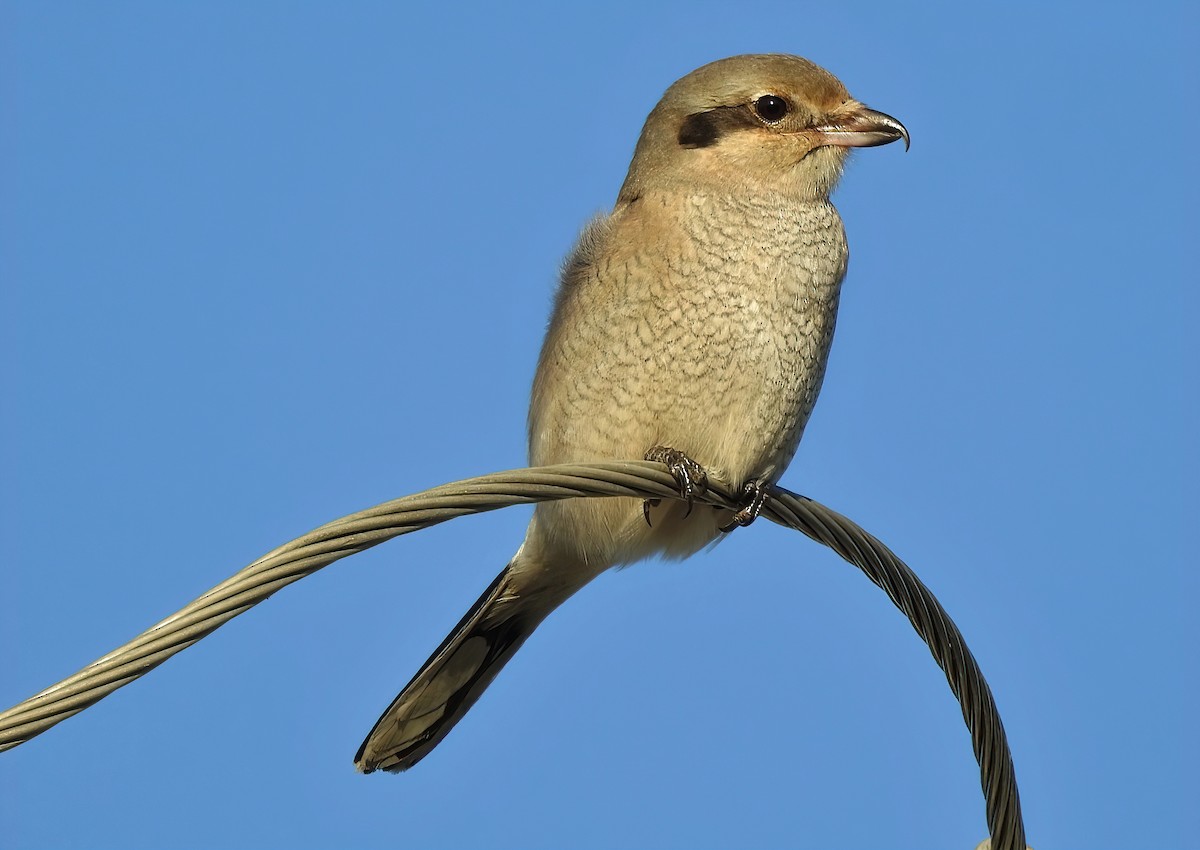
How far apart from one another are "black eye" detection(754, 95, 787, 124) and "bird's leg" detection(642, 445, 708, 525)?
1015mm

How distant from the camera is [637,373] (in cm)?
366

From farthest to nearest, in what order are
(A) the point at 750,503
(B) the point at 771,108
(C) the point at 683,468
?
(B) the point at 771,108 → (A) the point at 750,503 → (C) the point at 683,468

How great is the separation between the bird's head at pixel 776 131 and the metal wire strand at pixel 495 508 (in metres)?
0.99

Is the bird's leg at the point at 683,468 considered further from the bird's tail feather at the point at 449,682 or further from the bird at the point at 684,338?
the bird's tail feather at the point at 449,682

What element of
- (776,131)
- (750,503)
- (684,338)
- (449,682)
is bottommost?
(449,682)

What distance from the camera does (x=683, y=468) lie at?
3613mm

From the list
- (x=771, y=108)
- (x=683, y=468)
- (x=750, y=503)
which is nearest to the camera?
(x=683, y=468)

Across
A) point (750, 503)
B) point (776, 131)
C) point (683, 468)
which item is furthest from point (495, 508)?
point (776, 131)

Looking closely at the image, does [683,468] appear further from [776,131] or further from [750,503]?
[776,131]

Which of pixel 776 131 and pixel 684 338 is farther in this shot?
pixel 776 131

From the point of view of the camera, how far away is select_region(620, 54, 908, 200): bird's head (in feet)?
13.0

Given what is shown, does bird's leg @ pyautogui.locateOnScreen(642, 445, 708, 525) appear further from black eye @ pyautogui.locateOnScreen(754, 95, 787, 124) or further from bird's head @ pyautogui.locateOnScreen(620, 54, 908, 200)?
black eye @ pyautogui.locateOnScreen(754, 95, 787, 124)

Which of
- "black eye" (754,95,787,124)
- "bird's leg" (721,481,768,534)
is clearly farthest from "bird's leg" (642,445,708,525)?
"black eye" (754,95,787,124)

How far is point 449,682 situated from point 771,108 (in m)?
1.81
